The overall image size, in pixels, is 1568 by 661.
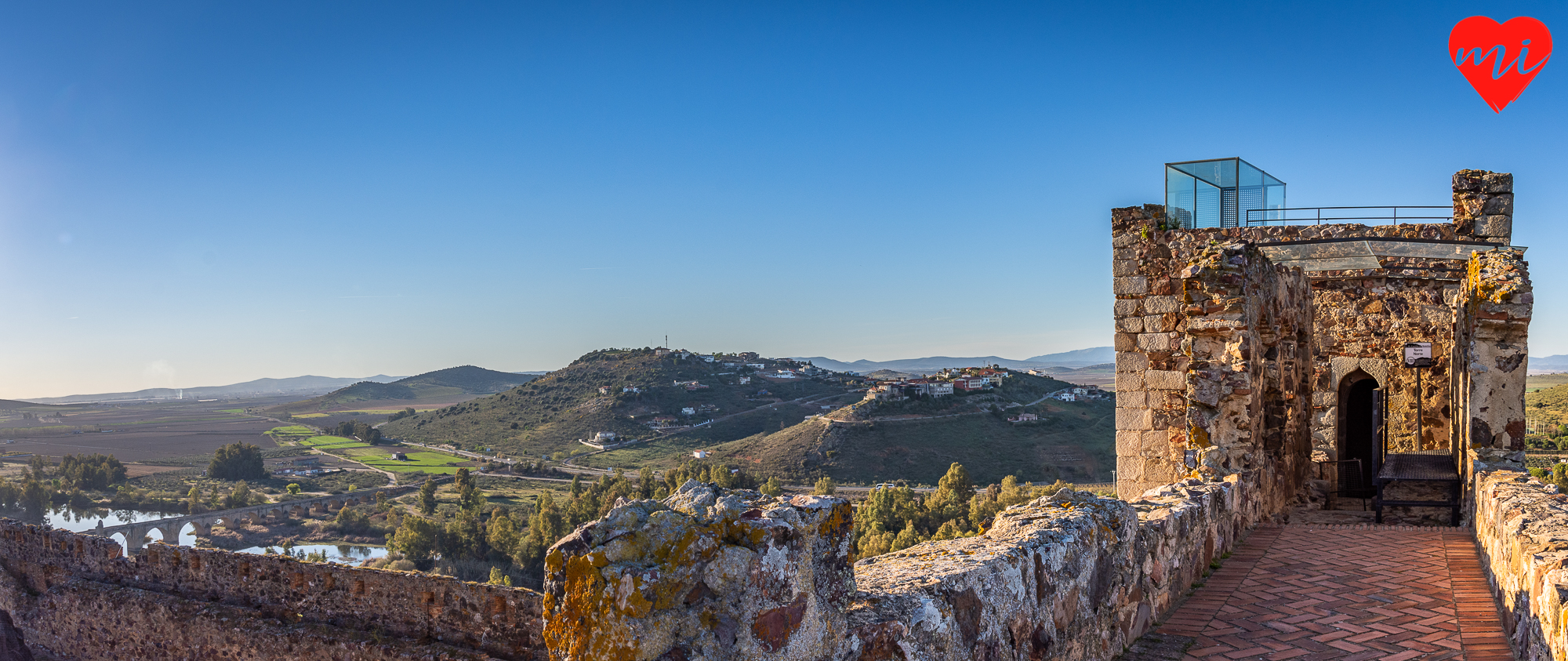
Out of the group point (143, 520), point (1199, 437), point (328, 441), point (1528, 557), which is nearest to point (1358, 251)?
point (1199, 437)

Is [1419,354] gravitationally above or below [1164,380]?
above

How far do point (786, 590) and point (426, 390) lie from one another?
127m

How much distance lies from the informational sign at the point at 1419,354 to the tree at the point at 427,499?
4229cm

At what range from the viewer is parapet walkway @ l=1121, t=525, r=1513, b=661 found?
3590mm

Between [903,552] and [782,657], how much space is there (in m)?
1.28

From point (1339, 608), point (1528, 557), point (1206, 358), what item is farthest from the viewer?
point (1206, 358)

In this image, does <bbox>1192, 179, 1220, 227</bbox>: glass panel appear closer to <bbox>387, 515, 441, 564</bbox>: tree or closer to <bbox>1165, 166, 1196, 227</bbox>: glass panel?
<bbox>1165, 166, 1196, 227</bbox>: glass panel

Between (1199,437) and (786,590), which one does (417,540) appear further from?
(786,590)

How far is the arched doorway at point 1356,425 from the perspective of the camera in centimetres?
1090

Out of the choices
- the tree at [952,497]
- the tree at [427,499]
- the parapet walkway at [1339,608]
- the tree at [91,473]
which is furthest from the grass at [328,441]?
the parapet walkway at [1339,608]

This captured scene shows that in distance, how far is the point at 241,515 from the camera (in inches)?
1789

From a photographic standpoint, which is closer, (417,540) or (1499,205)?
(1499,205)

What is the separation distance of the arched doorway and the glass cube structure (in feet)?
8.79

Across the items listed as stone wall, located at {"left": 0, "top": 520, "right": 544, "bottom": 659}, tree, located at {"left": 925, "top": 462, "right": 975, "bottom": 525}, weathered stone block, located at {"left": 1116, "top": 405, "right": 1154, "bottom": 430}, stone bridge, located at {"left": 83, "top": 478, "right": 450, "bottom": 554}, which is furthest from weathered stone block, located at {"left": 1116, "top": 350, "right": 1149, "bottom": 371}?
stone bridge, located at {"left": 83, "top": 478, "right": 450, "bottom": 554}
